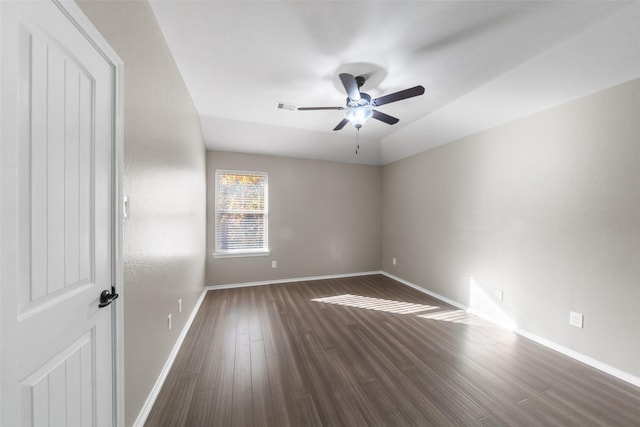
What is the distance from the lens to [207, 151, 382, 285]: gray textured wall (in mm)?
3922

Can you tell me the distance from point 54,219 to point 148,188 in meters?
0.73

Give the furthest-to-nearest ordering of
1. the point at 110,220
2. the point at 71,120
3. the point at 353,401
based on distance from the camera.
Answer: the point at 353,401, the point at 110,220, the point at 71,120

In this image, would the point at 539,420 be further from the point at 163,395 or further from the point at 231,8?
the point at 231,8

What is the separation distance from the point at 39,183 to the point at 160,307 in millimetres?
1292

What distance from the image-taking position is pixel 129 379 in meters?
1.23

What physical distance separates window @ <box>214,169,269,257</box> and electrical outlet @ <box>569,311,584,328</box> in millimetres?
3907

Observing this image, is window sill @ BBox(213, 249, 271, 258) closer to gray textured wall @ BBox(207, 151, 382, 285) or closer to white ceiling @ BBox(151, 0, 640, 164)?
gray textured wall @ BBox(207, 151, 382, 285)

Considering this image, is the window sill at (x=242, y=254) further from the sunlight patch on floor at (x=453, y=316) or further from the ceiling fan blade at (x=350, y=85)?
the ceiling fan blade at (x=350, y=85)

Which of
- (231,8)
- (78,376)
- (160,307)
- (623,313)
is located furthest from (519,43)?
(160,307)

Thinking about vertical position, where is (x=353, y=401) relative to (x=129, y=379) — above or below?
below

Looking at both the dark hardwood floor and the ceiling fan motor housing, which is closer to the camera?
the dark hardwood floor

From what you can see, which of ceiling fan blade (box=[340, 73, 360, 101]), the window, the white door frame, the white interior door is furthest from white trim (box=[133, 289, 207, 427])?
ceiling fan blade (box=[340, 73, 360, 101])

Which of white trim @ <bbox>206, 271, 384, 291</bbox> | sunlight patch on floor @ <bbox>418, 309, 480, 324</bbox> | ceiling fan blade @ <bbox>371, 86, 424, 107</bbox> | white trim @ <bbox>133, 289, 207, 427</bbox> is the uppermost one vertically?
ceiling fan blade @ <bbox>371, 86, 424, 107</bbox>


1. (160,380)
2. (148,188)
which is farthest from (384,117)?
(160,380)
